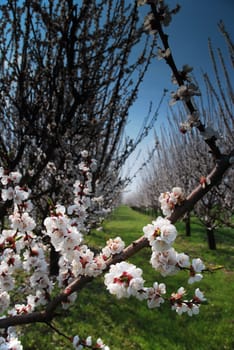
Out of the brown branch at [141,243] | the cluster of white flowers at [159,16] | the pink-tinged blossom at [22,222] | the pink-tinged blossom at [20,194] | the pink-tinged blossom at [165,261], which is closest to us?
the cluster of white flowers at [159,16]

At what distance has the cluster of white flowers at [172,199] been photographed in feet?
4.55

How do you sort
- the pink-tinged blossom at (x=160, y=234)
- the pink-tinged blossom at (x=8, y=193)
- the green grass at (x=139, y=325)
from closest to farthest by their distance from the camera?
the pink-tinged blossom at (x=160, y=234), the pink-tinged blossom at (x=8, y=193), the green grass at (x=139, y=325)

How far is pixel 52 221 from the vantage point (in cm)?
172

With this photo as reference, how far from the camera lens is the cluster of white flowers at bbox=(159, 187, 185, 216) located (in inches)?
54.6

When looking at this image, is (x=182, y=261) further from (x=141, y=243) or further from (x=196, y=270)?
(x=141, y=243)

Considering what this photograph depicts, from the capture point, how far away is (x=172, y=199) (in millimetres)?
1430

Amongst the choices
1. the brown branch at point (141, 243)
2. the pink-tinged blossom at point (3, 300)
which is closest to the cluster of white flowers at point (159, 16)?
the brown branch at point (141, 243)

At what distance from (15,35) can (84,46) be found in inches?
33.7

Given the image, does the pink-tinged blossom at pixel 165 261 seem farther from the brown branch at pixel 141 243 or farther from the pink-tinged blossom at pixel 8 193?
the pink-tinged blossom at pixel 8 193

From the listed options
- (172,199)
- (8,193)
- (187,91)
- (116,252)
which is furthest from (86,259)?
(187,91)

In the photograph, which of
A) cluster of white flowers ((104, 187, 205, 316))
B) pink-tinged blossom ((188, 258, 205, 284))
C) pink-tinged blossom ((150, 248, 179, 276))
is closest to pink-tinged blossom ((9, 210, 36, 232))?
cluster of white flowers ((104, 187, 205, 316))

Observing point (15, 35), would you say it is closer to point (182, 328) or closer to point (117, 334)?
point (117, 334)

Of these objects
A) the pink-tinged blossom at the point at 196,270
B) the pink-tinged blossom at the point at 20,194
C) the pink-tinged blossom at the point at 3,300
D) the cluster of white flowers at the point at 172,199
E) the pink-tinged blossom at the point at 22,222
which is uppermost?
the pink-tinged blossom at the point at 20,194

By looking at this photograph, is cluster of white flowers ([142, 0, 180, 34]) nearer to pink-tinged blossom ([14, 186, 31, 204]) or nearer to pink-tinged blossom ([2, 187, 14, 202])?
pink-tinged blossom ([14, 186, 31, 204])
